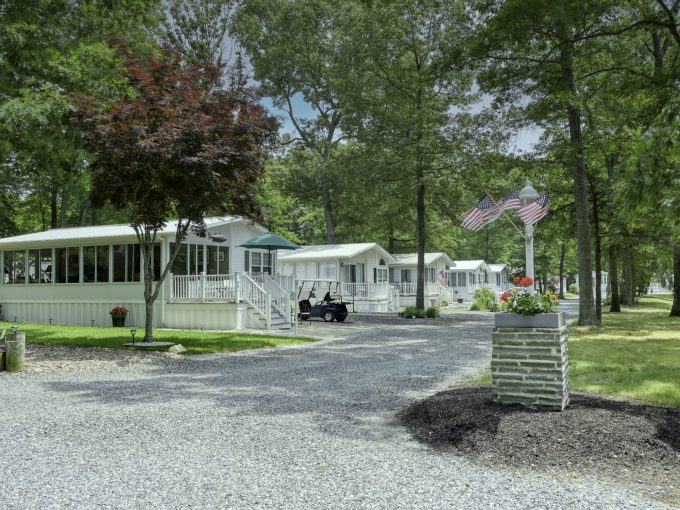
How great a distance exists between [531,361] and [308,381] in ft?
12.8

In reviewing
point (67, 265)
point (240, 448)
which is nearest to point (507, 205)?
point (240, 448)

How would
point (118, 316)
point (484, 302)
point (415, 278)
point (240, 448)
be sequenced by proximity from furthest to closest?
1. point (415, 278)
2. point (484, 302)
3. point (118, 316)
4. point (240, 448)

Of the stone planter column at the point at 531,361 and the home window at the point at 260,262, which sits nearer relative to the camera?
the stone planter column at the point at 531,361

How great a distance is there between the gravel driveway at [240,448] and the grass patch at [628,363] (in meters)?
2.07

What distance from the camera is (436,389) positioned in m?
8.03

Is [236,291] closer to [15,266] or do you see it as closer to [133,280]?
[133,280]

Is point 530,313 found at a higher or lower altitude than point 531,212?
lower

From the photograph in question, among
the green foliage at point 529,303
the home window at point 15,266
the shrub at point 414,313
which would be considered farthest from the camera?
the shrub at point 414,313

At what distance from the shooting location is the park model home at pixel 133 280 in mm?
18016

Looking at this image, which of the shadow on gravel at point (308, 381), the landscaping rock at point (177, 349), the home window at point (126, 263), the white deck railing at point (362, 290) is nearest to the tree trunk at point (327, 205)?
the white deck railing at point (362, 290)

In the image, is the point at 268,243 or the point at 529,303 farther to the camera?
the point at 268,243

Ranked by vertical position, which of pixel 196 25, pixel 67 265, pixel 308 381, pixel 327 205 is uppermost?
pixel 196 25

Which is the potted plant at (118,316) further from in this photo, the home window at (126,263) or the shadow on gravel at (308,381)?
the shadow on gravel at (308,381)

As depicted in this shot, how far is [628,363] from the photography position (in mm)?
9938
